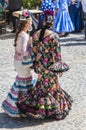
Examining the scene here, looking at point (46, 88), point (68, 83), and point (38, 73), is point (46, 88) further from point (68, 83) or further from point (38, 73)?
point (68, 83)

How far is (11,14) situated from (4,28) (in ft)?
2.01

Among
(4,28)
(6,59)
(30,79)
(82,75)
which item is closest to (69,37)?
(4,28)

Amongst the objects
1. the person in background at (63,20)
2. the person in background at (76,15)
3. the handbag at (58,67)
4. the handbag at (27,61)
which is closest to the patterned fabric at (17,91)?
the handbag at (27,61)

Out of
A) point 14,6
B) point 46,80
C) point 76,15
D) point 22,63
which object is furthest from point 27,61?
point 76,15

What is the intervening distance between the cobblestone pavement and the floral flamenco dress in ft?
0.52

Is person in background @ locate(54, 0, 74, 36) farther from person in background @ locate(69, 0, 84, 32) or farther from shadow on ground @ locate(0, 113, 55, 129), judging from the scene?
shadow on ground @ locate(0, 113, 55, 129)

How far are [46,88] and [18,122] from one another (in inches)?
23.9

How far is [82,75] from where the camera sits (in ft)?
28.6

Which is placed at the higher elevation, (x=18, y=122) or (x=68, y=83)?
(x=18, y=122)

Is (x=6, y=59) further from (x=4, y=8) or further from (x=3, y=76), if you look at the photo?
(x=4, y=8)

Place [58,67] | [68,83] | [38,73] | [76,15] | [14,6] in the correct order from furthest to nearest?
[76,15], [14,6], [68,83], [38,73], [58,67]

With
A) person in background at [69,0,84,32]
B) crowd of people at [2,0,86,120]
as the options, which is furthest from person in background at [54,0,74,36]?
crowd of people at [2,0,86,120]

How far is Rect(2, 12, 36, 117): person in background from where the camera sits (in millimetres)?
5973

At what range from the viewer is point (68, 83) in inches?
321
